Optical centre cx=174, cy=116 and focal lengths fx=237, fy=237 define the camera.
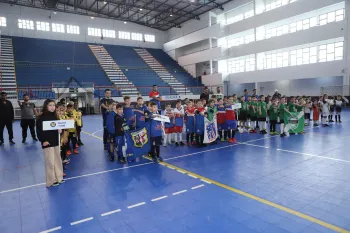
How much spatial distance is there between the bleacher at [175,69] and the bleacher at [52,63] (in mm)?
9851

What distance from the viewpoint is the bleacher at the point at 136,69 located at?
89.7ft

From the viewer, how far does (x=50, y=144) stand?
4.71 m

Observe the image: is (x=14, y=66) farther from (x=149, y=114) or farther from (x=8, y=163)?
(x=149, y=114)

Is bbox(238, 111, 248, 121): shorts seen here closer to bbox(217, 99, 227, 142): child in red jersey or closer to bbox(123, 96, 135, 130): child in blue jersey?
bbox(217, 99, 227, 142): child in red jersey

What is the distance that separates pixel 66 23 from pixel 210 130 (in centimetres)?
2968

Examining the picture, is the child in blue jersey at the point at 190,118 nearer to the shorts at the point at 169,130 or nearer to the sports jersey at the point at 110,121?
the shorts at the point at 169,130

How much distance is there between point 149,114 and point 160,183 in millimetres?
2216

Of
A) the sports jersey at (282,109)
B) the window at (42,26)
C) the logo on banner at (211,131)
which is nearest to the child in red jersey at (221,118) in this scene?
the logo on banner at (211,131)

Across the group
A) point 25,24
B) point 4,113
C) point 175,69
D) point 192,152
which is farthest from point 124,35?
point 192,152

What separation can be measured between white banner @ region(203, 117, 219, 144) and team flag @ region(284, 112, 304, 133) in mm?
3344

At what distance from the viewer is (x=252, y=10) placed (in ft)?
86.5

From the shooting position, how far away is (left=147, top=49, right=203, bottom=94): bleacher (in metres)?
31.8

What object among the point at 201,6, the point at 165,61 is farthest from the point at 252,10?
the point at 165,61

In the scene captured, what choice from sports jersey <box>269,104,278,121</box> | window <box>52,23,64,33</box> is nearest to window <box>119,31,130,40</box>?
window <box>52,23,64,33</box>
